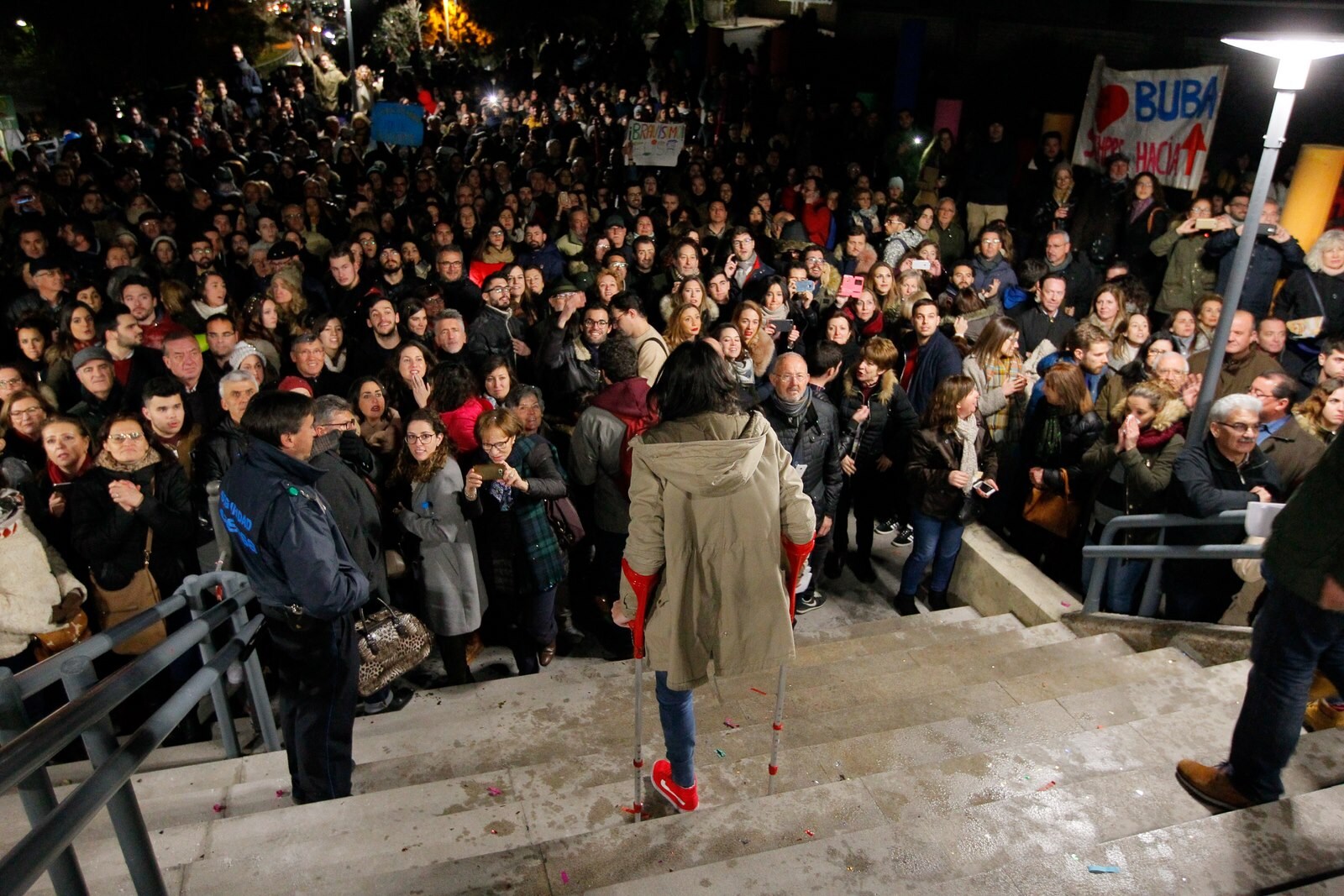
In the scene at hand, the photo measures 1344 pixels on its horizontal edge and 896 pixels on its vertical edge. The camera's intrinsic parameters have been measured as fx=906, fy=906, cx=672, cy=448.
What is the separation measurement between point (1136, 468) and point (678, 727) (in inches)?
137

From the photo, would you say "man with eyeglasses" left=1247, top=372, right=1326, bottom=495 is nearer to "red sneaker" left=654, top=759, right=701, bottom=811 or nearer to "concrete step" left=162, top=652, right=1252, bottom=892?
"concrete step" left=162, top=652, right=1252, bottom=892

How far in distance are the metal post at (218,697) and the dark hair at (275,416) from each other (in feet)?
2.82

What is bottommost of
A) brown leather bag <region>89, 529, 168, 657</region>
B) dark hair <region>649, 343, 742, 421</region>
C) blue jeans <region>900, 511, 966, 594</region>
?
blue jeans <region>900, 511, 966, 594</region>

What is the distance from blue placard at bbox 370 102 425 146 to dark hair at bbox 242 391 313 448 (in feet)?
43.7

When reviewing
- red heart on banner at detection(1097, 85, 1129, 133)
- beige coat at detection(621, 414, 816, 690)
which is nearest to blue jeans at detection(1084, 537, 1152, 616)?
beige coat at detection(621, 414, 816, 690)

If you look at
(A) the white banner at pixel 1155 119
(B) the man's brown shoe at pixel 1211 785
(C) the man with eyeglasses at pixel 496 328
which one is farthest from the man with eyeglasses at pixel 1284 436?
(A) the white banner at pixel 1155 119

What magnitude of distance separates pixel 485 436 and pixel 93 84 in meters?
24.8

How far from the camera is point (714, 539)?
10.8ft

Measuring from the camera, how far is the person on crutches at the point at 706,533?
3238mm

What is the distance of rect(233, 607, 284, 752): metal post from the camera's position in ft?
14.1

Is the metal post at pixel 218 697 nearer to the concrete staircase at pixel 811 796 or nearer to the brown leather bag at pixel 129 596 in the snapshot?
the concrete staircase at pixel 811 796

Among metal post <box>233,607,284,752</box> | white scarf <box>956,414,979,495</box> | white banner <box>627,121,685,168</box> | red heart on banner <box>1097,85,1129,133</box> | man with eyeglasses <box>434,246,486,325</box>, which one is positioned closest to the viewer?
metal post <box>233,607,284,752</box>

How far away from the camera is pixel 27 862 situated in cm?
191

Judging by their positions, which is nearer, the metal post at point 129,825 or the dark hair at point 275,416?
the metal post at point 129,825
